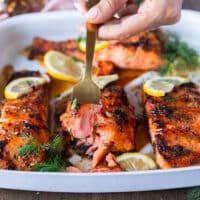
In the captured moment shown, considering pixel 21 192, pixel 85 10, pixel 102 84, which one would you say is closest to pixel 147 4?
pixel 85 10

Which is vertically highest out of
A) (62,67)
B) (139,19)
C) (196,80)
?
(139,19)

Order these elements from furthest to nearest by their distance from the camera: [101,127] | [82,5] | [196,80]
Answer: [196,80] < [82,5] < [101,127]

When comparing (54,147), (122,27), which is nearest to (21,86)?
(54,147)

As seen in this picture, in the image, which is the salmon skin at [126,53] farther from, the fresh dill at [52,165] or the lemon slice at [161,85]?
the fresh dill at [52,165]

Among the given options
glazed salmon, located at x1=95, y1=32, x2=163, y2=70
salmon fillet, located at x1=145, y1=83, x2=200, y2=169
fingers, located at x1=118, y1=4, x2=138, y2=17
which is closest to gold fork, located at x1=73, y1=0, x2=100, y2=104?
salmon fillet, located at x1=145, y1=83, x2=200, y2=169

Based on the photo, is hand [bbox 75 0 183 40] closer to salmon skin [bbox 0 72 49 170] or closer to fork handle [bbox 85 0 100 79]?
fork handle [bbox 85 0 100 79]

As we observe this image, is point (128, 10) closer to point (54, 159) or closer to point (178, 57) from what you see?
point (178, 57)

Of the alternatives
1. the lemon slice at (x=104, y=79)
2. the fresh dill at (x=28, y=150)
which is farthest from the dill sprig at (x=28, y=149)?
the lemon slice at (x=104, y=79)
